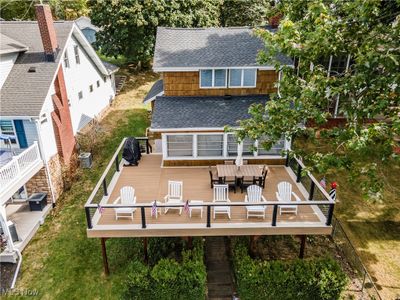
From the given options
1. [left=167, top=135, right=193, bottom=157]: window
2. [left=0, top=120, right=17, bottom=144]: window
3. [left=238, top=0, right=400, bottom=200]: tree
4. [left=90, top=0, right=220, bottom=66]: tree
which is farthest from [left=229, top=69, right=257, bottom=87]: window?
[left=90, top=0, right=220, bottom=66]: tree

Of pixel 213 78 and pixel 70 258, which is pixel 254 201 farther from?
pixel 70 258

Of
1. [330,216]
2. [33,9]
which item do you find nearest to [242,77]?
[330,216]

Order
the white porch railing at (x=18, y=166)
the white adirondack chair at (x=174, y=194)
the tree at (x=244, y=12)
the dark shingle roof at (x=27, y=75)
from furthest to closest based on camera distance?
the tree at (x=244, y=12) → the dark shingle roof at (x=27, y=75) → the white porch railing at (x=18, y=166) → the white adirondack chair at (x=174, y=194)

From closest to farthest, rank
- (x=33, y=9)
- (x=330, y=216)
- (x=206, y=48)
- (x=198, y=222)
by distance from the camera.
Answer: (x=330, y=216) → (x=198, y=222) → (x=206, y=48) → (x=33, y=9)

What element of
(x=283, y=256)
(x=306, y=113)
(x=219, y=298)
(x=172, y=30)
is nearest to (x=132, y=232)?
(x=219, y=298)

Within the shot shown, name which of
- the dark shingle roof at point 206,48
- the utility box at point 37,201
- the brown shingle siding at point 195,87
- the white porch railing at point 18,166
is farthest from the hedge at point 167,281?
the dark shingle roof at point 206,48

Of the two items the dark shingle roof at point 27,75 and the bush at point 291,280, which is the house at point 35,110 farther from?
the bush at point 291,280
